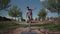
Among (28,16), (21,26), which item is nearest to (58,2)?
(28,16)

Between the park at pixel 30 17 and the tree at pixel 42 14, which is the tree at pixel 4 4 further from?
the tree at pixel 42 14

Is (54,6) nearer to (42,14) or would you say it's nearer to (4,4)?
(42,14)

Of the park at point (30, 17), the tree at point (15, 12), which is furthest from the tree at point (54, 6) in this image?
the tree at point (15, 12)

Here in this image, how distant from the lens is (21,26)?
123 inches

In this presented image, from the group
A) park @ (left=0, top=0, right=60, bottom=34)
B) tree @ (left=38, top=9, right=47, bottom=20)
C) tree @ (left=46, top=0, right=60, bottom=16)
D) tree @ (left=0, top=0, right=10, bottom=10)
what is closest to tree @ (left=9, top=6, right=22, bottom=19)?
park @ (left=0, top=0, right=60, bottom=34)

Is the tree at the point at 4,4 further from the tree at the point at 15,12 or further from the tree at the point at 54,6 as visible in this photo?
the tree at the point at 54,6

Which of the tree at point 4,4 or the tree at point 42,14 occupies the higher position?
the tree at point 4,4

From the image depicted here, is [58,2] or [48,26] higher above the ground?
[58,2]

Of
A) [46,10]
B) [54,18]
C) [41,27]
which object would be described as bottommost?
[41,27]

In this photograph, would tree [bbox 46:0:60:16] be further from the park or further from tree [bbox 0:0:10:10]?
tree [bbox 0:0:10:10]

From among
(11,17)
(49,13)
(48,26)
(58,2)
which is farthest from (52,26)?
(11,17)

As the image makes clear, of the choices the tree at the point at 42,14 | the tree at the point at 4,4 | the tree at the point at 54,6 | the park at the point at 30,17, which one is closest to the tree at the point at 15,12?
the park at the point at 30,17

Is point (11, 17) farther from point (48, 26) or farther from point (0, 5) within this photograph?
point (48, 26)

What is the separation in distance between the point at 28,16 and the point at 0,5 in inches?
27.9
